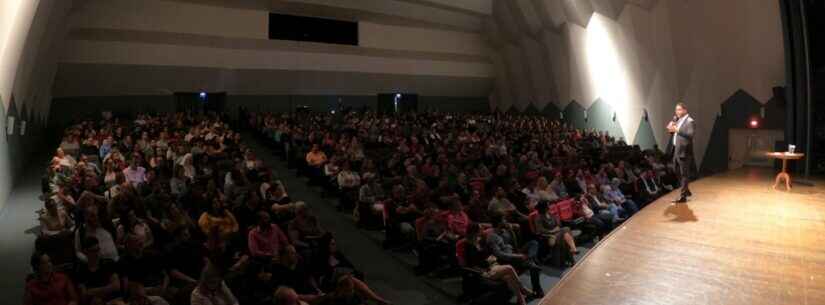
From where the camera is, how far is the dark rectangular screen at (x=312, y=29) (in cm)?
1777

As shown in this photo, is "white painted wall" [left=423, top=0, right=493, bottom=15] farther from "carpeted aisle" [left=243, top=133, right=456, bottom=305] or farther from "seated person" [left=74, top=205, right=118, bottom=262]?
"seated person" [left=74, top=205, right=118, bottom=262]

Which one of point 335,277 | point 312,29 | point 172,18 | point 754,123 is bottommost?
point 335,277

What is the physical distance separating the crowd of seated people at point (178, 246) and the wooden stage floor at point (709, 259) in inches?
83.4

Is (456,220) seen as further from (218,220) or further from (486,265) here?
(218,220)

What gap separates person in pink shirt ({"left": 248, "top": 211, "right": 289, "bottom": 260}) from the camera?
5818 millimetres

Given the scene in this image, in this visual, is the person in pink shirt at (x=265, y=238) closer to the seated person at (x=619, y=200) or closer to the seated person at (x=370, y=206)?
the seated person at (x=370, y=206)

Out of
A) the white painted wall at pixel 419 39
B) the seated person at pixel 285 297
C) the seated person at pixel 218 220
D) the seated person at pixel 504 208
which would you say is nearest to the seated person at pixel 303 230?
the seated person at pixel 218 220

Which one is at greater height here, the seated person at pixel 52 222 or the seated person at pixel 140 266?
the seated person at pixel 52 222

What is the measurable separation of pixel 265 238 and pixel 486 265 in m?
2.39

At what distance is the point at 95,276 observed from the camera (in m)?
4.86

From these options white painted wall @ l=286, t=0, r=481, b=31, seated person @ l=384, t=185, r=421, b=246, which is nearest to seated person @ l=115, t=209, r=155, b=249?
seated person @ l=384, t=185, r=421, b=246

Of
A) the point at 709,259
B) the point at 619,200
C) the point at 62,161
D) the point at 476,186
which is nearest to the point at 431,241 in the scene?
the point at 476,186

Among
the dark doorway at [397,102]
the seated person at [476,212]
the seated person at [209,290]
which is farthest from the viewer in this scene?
the dark doorway at [397,102]

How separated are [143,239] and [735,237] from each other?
5927 mm
